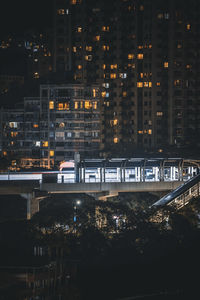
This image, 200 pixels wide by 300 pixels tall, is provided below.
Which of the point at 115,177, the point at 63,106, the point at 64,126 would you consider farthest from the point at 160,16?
the point at 115,177

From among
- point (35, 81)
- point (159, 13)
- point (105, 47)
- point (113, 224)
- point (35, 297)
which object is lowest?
point (35, 297)

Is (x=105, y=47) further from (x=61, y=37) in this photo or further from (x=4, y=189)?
(x=4, y=189)

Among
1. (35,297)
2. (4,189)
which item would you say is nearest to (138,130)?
(4,189)

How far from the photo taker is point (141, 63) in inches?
3014

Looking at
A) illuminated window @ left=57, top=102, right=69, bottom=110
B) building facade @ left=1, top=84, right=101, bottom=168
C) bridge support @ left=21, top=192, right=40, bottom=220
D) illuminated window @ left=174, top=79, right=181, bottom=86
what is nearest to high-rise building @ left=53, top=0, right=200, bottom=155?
illuminated window @ left=174, top=79, right=181, bottom=86

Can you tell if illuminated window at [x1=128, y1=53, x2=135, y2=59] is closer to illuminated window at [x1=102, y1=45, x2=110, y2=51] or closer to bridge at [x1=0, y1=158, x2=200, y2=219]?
illuminated window at [x1=102, y1=45, x2=110, y2=51]

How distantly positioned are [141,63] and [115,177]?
122 ft

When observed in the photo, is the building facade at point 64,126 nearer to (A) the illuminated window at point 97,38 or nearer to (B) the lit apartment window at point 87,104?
(B) the lit apartment window at point 87,104

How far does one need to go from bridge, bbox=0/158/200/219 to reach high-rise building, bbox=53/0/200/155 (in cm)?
3129


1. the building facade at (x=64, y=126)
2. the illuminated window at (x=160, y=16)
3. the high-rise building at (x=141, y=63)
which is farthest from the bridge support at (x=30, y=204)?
the illuminated window at (x=160, y=16)

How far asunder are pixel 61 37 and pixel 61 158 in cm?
2368

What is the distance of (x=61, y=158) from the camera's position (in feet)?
216

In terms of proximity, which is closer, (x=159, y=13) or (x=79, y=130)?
(x=79, y=130)

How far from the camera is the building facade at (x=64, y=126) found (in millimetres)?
66250
